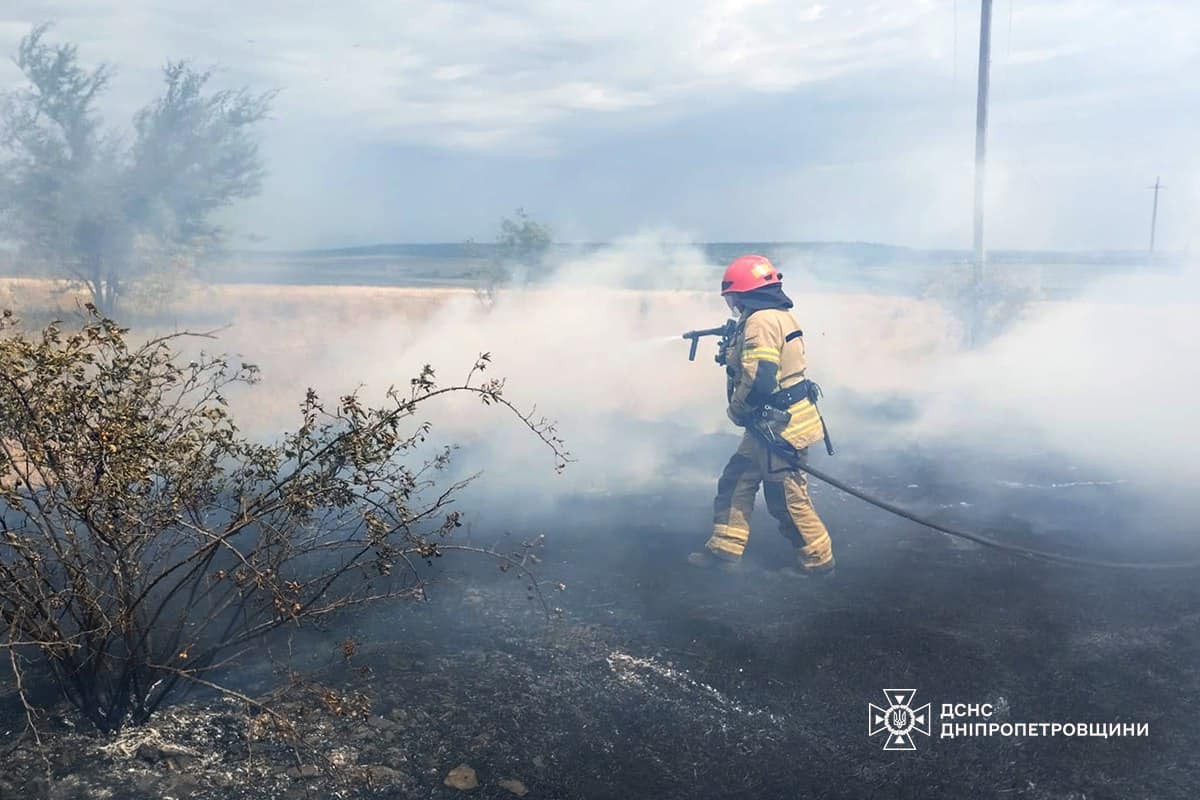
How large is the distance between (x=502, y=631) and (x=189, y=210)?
16.0m

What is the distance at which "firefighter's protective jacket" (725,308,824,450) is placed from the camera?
19.3 feet

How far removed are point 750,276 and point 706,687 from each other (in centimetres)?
281

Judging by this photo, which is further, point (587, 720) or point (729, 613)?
point (729, 613)

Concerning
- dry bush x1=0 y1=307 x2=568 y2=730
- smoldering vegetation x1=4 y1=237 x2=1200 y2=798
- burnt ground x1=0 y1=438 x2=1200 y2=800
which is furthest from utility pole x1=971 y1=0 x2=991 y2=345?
dry bush x1=0 y1=307 x2=568 y2=730

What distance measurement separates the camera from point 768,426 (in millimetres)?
5945

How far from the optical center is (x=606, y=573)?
5.78m

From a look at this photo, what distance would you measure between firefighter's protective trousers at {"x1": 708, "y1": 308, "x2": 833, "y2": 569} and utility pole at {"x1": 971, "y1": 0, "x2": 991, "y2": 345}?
10848 millimetres

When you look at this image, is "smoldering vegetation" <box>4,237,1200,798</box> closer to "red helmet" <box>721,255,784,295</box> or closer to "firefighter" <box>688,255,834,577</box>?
"firefighter" <box>688,255,834,577</box>

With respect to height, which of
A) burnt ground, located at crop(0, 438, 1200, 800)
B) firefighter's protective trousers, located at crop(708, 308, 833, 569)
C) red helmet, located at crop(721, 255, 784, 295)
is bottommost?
burnt ground, located at crop(0, 438, 1200, 800)

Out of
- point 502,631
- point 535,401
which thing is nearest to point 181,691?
point 502,631

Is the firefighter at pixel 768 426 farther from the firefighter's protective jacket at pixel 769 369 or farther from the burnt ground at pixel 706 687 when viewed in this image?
the burnt ground at pixel 706 687

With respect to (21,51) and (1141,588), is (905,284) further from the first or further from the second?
(1141,588)

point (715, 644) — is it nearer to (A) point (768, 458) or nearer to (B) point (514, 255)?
(A) point (768, 458)

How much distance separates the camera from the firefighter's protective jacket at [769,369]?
5.88 meters
